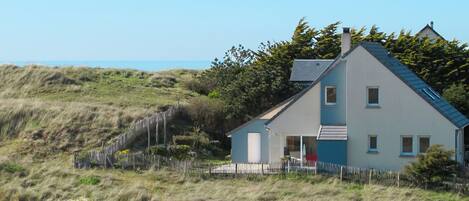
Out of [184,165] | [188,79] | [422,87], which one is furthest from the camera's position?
[188,79]

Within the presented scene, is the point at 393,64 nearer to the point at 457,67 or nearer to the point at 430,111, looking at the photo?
the point at 430,111

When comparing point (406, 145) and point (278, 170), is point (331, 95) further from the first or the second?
point (278, 170)

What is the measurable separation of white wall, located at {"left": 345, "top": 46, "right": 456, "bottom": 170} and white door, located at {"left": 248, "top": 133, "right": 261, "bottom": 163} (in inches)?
188

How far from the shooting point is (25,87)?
5803cm

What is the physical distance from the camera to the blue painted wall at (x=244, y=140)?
39.1m

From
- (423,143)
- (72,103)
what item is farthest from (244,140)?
(72,103)

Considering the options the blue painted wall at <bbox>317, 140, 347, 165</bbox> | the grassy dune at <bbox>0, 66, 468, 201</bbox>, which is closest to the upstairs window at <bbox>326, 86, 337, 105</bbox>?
the blue painted wall at <bbox>317, 140, 347, 165</bbox>

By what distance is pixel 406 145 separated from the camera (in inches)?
1416

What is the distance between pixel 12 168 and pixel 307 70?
58.6ft

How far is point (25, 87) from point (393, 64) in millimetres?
30101

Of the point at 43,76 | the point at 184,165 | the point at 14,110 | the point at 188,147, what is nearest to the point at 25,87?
the point at 43,76

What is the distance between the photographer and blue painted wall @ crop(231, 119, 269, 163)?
3912 cm

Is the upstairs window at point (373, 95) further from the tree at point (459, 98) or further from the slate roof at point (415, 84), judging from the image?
the tree at point (459, 98)

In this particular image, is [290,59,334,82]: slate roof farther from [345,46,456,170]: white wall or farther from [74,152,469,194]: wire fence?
[345,46,456,170]: white wall
